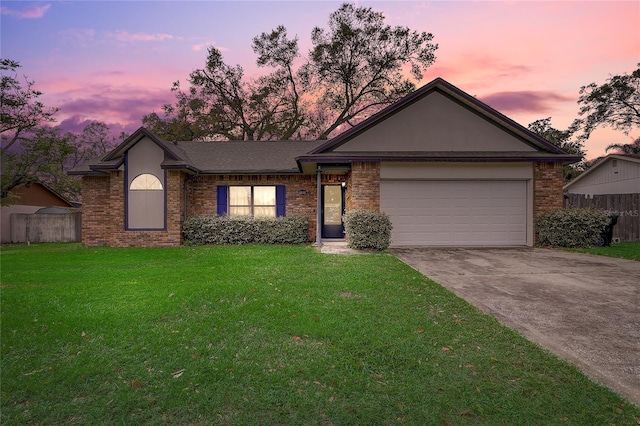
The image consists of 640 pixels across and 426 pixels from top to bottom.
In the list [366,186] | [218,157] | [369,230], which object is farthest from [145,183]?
[369,230]

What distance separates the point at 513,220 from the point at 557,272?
5.40m

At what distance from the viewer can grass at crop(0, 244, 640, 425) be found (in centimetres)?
268

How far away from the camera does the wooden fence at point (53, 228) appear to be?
1777 centimetres

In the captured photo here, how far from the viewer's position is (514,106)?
924 inches

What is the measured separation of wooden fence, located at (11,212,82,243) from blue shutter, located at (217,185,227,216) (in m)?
8.27

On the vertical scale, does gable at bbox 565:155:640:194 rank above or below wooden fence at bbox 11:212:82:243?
above

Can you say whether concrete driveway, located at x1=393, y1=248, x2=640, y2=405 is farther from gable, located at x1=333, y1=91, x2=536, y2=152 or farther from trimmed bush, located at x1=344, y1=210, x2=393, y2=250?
gable, located at x1=333, y1=91, x2=536, y2=152

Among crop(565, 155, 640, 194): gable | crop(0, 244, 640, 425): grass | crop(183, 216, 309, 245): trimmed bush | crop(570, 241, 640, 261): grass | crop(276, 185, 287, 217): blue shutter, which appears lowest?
crop(0, 244, 640, 425): grass

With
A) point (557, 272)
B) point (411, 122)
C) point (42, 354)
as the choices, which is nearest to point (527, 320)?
point (557, 272)

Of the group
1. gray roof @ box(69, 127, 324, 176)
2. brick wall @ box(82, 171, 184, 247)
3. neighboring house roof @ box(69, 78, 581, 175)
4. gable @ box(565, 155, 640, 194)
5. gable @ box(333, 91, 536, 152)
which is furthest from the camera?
gable @ box(565, 155, 640, 194)

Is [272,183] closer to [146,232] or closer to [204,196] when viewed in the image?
[204,196]

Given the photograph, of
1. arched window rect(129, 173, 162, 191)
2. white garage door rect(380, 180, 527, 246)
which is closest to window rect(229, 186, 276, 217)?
arched window rect(129, 173, 162, 191)

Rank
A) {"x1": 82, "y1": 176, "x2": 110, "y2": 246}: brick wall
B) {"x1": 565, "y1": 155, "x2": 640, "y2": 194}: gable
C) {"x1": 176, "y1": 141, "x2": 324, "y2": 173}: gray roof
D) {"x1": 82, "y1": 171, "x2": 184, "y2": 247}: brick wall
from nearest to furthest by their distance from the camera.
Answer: {"x1": 82, "y1": 171, "x2": 184, "y2": 247}: brick wall → {"x1": 82, "y1": 176, "x2": 110, "y2": 246}: brick wall → {"x1": 176, "y1": 141, "x2": 324, "y2": 173}: gray roof → {"x1": 565, "y1": 155, "x2": 640, "y2": 194}: gable

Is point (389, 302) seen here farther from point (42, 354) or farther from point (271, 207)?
point (271, 207)
